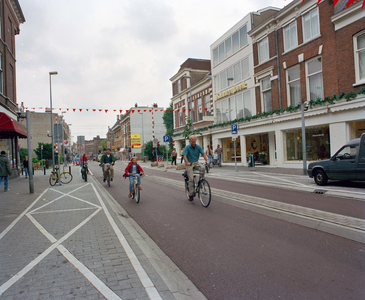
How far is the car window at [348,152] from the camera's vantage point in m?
9.46

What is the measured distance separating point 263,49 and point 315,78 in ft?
20.2

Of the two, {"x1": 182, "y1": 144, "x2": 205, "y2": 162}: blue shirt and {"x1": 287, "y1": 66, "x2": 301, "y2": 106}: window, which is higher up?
{"x1": 287, "y1": 66, "x2": 301, "y2": 106}: window

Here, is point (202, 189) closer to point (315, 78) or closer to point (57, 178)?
point (57, 178)

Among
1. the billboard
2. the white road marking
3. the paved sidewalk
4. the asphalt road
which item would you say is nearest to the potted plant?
the asphalt road

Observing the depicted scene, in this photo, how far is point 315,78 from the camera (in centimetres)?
1723

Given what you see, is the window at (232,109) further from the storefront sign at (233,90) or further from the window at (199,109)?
the window at (199,109)

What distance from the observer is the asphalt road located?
298 cm

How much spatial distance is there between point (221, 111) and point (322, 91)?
39.2 feet

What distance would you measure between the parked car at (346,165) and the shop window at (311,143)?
7.33m

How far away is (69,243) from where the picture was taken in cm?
459

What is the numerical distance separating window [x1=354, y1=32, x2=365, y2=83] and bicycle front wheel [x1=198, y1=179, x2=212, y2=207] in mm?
11564

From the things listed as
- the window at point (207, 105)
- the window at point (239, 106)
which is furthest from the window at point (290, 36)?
the window at point (207, 105)

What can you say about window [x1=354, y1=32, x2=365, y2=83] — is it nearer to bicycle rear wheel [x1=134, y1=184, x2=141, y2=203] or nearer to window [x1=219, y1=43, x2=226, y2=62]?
bicycle rear wheel [x1=134, y1=184, x2=141, y2=203]

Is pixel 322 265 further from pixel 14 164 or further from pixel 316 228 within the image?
pixel 14 164
